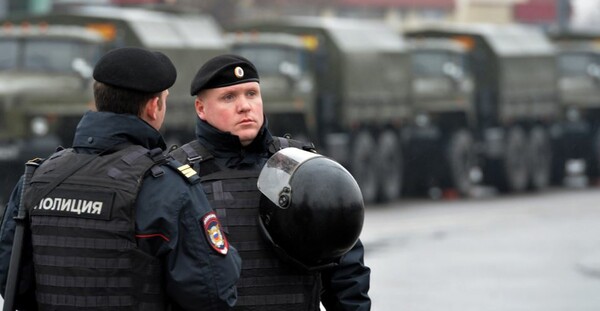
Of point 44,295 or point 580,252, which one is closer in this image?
point 44,295

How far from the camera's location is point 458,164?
26.9 meters

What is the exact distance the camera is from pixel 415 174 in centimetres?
2691

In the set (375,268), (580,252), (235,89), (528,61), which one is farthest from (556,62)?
(235,89)

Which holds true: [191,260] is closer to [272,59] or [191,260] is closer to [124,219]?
[124,219]

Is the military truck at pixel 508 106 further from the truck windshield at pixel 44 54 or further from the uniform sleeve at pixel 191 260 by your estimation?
the uniform sleeve at pixel 191 260

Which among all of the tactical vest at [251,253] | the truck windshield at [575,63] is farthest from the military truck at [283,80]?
the tactical vest at [251,253]

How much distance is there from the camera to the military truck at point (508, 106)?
2825cm

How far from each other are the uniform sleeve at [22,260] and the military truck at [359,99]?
1840 centimetres

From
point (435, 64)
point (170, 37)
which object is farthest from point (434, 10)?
point (170, 37)

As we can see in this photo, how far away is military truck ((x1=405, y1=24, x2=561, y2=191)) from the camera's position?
28.2 meters

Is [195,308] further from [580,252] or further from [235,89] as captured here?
[580,252]

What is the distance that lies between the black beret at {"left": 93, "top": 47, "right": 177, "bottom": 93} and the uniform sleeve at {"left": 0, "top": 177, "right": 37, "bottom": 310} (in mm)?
465

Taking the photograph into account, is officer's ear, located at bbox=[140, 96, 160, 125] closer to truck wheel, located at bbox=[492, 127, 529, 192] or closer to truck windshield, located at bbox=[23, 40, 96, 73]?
truck windshield, located at bbox=[23, 40, 96, 73]

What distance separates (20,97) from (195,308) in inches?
556
